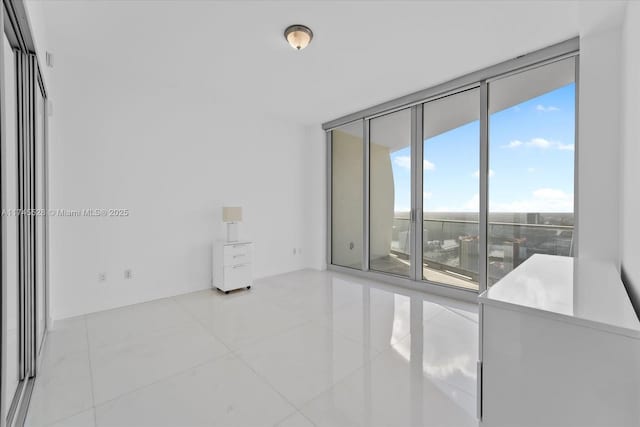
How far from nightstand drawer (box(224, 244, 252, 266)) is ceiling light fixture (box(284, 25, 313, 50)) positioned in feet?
8.34

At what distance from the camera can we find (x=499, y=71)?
3.01 meters

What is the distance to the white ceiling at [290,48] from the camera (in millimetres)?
2182

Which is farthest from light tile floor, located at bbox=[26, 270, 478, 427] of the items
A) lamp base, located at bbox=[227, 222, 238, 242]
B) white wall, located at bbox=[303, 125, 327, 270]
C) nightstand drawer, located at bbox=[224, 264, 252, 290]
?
white wall, located at bbox=[303, 125, 327, 270]

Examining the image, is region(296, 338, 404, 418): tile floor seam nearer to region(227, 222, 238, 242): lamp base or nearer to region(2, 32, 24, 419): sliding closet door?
region(2, 32, 24, 419): sliding closet door

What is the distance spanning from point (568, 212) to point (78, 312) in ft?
16.8

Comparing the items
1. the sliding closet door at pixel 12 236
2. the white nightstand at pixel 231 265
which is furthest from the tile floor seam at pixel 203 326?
the sliding closet door at pixel 12 236

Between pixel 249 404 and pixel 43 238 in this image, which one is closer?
pixel 249 404

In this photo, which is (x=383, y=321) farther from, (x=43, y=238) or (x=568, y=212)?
(x=43, y=238)

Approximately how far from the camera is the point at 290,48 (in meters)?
2.73

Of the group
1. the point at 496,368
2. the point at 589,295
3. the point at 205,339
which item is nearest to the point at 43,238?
the point at 205,339

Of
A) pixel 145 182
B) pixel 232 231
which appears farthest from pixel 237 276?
pixel 145 182

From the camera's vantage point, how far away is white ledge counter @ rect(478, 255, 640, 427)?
896mm

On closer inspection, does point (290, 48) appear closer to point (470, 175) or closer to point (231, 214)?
point (231, 214)

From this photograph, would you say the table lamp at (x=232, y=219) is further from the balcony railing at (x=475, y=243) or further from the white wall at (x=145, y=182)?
the balcony railing at (x=475, y=243)
